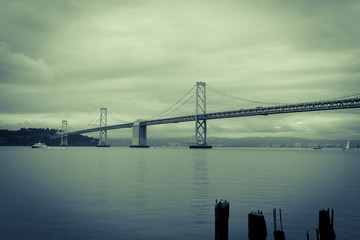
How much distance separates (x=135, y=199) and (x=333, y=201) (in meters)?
7.77

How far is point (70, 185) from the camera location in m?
18.6

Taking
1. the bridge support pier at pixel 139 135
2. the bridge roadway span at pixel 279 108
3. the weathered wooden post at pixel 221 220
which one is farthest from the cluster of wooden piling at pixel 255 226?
the bridge support pier at pixel 139 135

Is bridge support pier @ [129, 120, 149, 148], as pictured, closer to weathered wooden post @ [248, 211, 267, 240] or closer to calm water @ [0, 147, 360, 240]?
calm water @ [0, 147, 360, 240]

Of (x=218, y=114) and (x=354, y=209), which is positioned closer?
(x=354, y=209)

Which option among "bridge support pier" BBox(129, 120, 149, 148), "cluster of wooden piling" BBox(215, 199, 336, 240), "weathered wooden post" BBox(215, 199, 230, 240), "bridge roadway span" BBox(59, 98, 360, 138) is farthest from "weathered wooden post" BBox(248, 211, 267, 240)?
"bridge support pier" BBox(129, 120, 149, 148)

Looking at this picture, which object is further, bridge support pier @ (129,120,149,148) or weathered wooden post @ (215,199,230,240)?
bridge support pier @ (129,120,149,148)

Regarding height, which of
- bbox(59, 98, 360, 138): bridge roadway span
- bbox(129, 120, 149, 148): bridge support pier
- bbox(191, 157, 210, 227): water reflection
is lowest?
bbox(191, 157, 210, 227): water reflection

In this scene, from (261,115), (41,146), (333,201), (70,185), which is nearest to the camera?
(333,201)

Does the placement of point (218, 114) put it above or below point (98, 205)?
above

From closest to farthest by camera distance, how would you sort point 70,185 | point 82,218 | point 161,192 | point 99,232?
1. point 99,232
2. point 82,218
3. point 161,192
4. point 70,185

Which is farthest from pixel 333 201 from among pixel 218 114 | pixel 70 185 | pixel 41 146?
pixel 41 146

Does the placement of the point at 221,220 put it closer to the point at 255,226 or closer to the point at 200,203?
the point at 255,226

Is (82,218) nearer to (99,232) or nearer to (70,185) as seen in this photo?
(99,232)

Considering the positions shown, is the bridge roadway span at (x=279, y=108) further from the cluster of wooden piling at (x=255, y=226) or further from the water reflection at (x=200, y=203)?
the cluster of wooden piling at (x=255, y=226)
